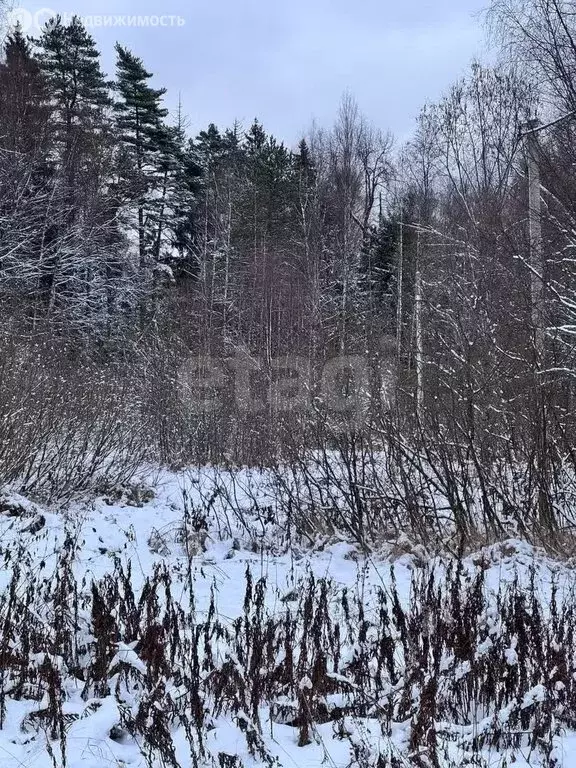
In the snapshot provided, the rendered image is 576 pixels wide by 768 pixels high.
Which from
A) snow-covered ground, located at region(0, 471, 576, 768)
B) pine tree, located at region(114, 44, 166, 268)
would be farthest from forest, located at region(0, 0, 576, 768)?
pine tree, located at region(114, 44, 166, 268)

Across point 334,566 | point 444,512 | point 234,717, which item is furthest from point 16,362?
point 234,717

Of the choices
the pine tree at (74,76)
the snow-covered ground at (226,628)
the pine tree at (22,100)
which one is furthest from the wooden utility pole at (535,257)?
the pine tree at (74,76)

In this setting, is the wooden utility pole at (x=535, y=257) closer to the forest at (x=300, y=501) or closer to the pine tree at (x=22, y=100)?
the forest at (x=300, y=501)

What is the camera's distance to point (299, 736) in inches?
113

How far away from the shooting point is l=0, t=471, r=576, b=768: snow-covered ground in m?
2.69

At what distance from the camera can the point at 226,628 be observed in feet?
12.3

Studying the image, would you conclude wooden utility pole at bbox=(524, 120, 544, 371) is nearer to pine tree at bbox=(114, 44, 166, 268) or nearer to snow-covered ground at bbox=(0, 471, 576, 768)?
snow-covered ground at bbox=(0, 471, 576, 768)

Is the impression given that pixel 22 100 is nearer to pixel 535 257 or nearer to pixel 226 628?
pixel 535 257

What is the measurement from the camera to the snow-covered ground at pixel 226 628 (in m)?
2.69

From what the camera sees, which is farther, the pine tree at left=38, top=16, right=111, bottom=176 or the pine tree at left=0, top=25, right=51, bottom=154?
the pine tree at left=38, top=16, right=111, bottom=176

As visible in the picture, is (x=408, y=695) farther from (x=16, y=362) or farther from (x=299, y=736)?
(x=16, y=362)

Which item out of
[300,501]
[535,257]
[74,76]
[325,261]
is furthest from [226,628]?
[74,76]

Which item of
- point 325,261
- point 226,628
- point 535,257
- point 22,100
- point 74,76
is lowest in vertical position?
point 226,628

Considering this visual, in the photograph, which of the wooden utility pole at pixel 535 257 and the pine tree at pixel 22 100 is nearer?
the wooden utility pole at pixel 535 257
